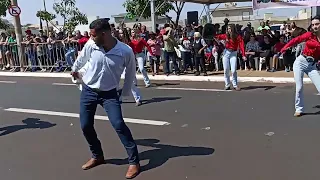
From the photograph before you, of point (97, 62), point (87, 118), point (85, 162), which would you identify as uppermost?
point (97, 62)

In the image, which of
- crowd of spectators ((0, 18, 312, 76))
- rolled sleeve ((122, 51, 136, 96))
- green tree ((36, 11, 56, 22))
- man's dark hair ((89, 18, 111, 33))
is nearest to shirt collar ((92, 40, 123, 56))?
rolled sleeve ((122, 51, 136, 96))

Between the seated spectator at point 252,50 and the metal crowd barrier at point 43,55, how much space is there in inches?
246

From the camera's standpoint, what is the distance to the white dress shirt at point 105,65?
15.2ft

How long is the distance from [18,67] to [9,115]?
9.48 metres

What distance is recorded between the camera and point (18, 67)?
1727cm

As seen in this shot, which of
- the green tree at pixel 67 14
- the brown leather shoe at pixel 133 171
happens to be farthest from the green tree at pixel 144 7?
the brown leather shoe at pixel 133 171

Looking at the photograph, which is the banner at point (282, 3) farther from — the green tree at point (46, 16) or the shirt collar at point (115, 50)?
the green tree at point (46, 16)

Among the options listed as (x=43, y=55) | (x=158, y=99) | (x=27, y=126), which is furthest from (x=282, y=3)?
(x=43, y=55)

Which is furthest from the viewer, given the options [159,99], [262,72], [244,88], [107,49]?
[262,72]

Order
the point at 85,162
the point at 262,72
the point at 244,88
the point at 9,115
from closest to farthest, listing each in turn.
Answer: the point at 85,162 < the point at 9,115 < the point at 244,88 < the point at 262,72

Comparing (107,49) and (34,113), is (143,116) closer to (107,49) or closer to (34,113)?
(34,113)

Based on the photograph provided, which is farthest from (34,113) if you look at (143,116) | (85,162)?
(85,162)

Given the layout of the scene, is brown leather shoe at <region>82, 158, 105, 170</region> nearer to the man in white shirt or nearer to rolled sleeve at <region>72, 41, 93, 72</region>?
the man in white shirt

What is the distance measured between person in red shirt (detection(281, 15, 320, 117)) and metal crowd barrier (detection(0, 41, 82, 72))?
10063 mm
